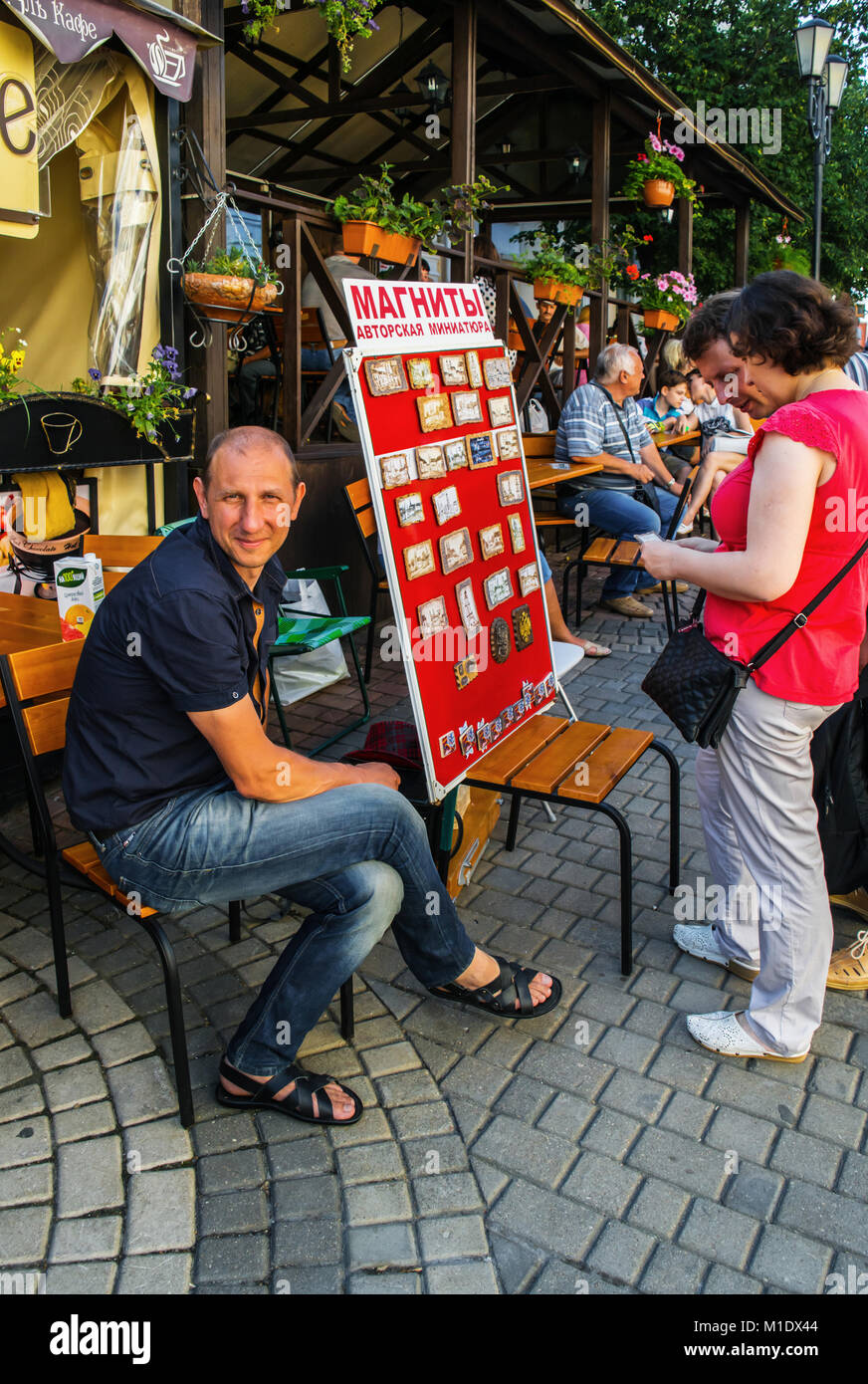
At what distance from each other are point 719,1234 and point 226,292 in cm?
420

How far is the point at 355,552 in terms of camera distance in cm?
678

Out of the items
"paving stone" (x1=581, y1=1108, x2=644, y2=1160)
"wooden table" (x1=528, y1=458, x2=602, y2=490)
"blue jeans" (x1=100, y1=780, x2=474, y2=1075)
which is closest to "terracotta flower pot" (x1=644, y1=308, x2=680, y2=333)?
"wooden table" (x1=528, y1=458, x2=602, y2=490)

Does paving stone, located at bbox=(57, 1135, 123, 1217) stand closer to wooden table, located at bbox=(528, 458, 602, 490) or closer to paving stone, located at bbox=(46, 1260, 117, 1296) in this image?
paving stone, located at bbox=(46, 1260, 117, 1296)

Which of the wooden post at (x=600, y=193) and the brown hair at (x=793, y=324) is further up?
the wooden post at (x=600, y=193)

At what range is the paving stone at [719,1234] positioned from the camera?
225 cm

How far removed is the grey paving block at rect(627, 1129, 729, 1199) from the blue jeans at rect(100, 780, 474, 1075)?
808 mm

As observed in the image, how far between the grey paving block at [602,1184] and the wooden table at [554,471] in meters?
4.59

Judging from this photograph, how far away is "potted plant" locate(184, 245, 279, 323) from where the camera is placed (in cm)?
480

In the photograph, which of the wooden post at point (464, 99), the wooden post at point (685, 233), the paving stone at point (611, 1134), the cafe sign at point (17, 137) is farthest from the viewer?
the wooden post at point (685, 233)

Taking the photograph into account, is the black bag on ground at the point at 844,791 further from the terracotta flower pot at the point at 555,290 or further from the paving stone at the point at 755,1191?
the terracotta flower pot at the point at 555,290

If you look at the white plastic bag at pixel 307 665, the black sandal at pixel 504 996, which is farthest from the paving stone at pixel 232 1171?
the white plastic bag at pixel 307 665

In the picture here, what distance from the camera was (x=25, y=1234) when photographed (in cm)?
222
